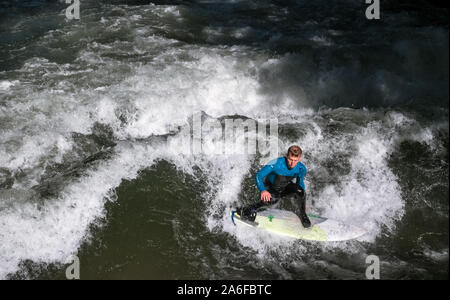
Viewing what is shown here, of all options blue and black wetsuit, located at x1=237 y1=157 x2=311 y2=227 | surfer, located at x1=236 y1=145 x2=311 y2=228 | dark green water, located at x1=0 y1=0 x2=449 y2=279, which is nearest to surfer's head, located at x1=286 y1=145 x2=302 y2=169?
surfer, located at x1=236 y1=145 x2=311 y2=228

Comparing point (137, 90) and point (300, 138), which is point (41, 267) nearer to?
point (137, 90)

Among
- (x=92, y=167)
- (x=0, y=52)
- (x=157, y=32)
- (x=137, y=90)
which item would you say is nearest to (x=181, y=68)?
(x=137, y=90)

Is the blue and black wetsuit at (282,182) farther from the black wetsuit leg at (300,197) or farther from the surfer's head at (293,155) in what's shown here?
the surfer's head at (293,155)

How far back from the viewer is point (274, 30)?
372 inches

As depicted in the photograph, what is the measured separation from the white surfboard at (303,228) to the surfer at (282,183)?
3.6 inches

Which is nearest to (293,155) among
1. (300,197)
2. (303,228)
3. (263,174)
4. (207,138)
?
(263,174)

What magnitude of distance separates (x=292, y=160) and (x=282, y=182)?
1.50 ft

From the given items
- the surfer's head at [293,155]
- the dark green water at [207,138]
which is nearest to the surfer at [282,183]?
the surfer's head at [293,155]

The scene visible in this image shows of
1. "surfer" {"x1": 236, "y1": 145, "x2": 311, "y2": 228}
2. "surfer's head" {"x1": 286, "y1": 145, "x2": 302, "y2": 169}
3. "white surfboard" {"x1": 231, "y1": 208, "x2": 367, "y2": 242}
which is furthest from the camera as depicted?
"surfer" {"x1": 236, "y1": 145, "x2": 311, "y2": 228}

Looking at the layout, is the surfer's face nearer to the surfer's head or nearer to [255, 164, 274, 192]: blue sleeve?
the surfer's head

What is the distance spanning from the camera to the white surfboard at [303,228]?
508 centimetres

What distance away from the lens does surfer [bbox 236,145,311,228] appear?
204 inches
